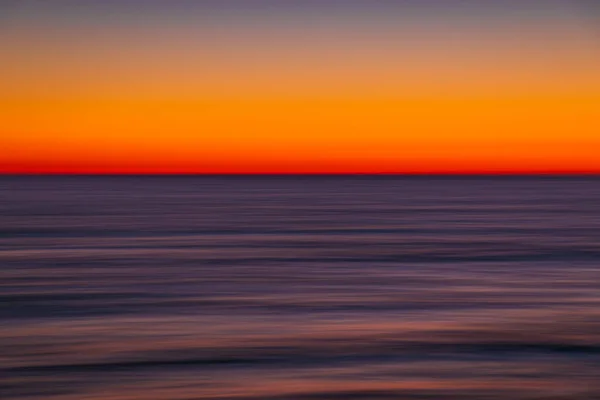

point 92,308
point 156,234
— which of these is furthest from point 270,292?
point 156,234

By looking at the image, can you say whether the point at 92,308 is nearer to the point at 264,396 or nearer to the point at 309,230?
the point at 264,396

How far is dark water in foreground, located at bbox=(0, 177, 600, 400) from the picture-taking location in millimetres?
9117

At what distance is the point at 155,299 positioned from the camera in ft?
46.9

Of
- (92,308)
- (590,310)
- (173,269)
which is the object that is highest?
(173,269)

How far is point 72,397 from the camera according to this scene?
854 centimetres

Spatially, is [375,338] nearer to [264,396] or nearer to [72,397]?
[264,396]

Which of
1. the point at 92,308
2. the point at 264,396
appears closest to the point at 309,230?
the point at 92,308

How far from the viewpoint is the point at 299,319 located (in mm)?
12539

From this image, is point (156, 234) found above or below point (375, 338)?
above

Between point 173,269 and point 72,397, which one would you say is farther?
point 173,269

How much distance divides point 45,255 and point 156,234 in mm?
6762

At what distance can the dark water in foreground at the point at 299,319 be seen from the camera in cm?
912

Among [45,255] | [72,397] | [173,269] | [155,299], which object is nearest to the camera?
[72,397]

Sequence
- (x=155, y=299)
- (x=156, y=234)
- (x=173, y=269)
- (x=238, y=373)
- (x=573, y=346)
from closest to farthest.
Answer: (x=238, y=373), (x=573, y=346), (x=155, y=299), (x=173, y=269), (x=156, y=234)
